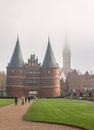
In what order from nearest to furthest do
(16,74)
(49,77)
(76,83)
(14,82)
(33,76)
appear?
(14,82) < (16,74) < (49,77) < (33,76) < (76,83)

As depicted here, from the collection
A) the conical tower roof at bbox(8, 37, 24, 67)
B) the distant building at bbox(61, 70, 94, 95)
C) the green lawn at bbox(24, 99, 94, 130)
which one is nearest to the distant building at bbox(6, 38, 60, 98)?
the conical tower roof at bbox(8, 37, 24, 67)

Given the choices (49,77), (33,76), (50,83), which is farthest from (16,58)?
(50,83)

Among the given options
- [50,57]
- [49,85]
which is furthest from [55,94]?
[50,57]

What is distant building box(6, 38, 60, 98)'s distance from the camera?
9803cm

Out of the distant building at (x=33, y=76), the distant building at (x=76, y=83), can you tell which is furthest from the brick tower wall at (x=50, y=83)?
the distant building at (x=76, y=83)

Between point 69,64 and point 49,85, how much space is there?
96289 millimetres

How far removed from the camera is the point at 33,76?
102312mm

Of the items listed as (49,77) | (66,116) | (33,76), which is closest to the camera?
(66,116)

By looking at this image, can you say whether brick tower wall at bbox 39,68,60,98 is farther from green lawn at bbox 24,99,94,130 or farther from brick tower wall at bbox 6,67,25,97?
green lawn at bbox 24,99,94,130

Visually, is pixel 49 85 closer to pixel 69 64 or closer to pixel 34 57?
pixel 34 57

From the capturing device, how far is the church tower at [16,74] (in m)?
97.2

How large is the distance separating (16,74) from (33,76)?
610 centimetres

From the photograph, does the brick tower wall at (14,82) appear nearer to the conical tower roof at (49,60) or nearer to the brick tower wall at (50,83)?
the brick tower wall at (50,83)

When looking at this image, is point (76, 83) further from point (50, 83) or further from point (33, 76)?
point (50, 83)
